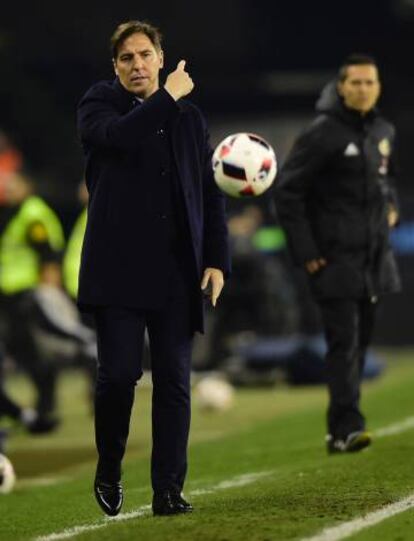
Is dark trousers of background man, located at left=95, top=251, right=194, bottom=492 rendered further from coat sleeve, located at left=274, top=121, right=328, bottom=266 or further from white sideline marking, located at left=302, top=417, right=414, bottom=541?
coat sleeve, located at left=274, top=121, right=328, bottom=266

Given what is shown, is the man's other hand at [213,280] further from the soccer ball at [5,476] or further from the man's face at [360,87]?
the man's face at [360,87]

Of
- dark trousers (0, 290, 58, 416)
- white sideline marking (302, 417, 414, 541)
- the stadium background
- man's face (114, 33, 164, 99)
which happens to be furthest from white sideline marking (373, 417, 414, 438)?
the stadium background

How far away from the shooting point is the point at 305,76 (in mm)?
27500

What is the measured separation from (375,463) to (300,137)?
202 centimetres

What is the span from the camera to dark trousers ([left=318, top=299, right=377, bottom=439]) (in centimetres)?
976

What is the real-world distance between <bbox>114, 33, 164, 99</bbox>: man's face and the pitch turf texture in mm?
1649

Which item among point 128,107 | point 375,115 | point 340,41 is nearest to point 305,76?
point 340,41

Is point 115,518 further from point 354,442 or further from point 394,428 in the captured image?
point 394,428

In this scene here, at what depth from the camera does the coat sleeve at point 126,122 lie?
6754 mm

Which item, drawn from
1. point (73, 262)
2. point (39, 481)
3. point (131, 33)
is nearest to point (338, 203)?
point (39, 481)

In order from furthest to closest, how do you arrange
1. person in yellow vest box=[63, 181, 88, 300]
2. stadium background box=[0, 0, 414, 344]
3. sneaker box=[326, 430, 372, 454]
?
stadium background box=[0, 0, 414, 344] < person in yellow vest box=[63, 181, 88, 300] < sneaker box=[326, 430, 372, 454]

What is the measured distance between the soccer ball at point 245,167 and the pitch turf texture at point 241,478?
4.49 feet

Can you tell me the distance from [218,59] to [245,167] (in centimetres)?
1889

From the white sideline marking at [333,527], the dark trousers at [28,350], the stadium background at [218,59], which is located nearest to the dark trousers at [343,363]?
the white sideline marking at [333,527]
